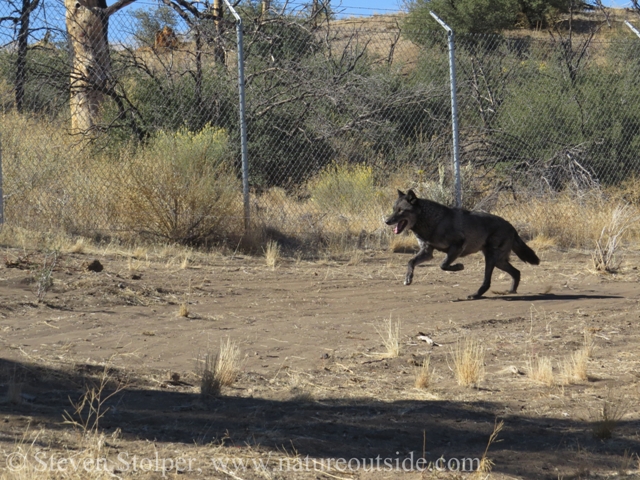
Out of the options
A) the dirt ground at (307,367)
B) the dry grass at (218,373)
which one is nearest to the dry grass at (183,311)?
the dirt ground at (307,367)

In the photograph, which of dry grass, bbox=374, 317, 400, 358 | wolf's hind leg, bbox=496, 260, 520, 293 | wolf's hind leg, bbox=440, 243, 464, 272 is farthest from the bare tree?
dry grass, bbox=374, 317, 400, 358

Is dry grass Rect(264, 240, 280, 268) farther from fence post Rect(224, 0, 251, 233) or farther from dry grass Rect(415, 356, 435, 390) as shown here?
dry grass Rect(415, 356, 435, 390)

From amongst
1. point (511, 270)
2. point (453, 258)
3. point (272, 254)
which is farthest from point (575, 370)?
point (272, 254)

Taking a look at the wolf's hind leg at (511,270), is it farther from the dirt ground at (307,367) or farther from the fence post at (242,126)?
the fence post at (242,126)

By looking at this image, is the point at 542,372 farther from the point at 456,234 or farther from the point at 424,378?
the point at 456,234

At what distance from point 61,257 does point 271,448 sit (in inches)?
247

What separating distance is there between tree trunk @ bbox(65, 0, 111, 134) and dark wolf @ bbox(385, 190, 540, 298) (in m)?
5.90

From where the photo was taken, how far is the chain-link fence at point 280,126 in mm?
12359

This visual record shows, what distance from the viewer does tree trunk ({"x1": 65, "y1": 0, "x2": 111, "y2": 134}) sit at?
1387 cm

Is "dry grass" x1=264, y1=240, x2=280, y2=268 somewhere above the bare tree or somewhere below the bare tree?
below

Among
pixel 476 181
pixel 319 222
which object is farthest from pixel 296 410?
pixel 476 181

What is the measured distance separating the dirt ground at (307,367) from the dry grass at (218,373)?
9cm

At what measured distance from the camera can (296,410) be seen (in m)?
5.57

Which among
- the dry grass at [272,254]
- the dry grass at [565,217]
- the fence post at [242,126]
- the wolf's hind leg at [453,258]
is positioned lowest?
the dry grass at [272,254]
